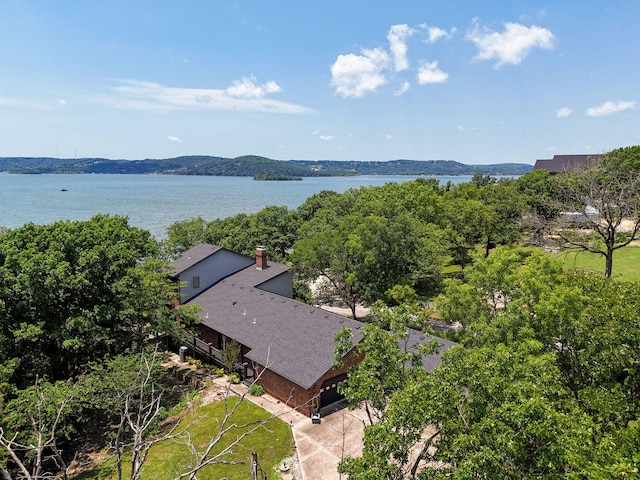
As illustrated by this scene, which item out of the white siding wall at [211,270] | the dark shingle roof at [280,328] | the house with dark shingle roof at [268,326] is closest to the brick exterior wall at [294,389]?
the house with dark shingle roof at [268,326]

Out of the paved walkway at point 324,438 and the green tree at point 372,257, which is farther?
the green tree at point 372,257

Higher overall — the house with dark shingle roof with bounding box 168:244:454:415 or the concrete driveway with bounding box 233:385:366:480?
the house with dark shingle roof with bounding box 168:244:454:415

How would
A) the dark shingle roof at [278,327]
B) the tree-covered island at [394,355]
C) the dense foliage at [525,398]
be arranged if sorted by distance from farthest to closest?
the dark shingle roof at [278,327] < the tree-covered island at [394,355] < the dense foliage at [525,398]

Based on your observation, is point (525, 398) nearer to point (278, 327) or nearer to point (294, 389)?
point (294, 389)

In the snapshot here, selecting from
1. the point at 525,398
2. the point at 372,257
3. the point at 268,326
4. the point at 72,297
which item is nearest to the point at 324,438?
the point at 268,326

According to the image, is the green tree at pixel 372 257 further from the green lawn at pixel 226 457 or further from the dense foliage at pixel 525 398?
the dense foliage at pixel 525 398

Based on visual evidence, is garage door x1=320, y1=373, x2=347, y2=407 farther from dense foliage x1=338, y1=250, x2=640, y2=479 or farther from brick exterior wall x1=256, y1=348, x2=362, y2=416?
dense foliage x1=338, y1=250, x2=640, y2=479

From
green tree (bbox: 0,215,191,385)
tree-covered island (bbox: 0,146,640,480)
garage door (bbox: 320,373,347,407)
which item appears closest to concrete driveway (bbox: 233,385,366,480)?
garage door (bbox: 320,373,347,407)

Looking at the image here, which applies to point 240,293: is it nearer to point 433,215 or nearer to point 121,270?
point 121,270
